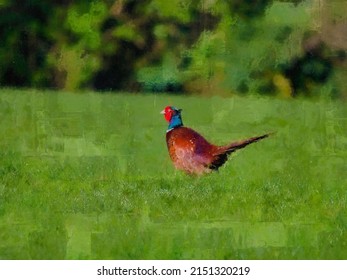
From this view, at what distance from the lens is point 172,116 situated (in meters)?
4.37

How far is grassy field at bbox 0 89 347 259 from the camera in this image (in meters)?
3.88

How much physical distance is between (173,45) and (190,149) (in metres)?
0.60

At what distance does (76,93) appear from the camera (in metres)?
4.60

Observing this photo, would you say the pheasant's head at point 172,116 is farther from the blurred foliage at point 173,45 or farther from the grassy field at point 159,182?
the blurred foliage at point 173,45

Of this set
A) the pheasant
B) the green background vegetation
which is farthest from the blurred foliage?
the pheasant

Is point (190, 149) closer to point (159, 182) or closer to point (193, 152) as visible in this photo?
point (193, 152)

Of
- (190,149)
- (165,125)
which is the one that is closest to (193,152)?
(190,149)

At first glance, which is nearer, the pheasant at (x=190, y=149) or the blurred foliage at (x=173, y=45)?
the pheasant at (x=190, y=149)

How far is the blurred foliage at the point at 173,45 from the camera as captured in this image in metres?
4.54

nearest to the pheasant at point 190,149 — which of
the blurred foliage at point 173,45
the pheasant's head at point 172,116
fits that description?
the pheasant's head at point 172,116

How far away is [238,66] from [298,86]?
0.34m

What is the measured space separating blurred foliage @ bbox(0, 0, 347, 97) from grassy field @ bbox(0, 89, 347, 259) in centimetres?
11
